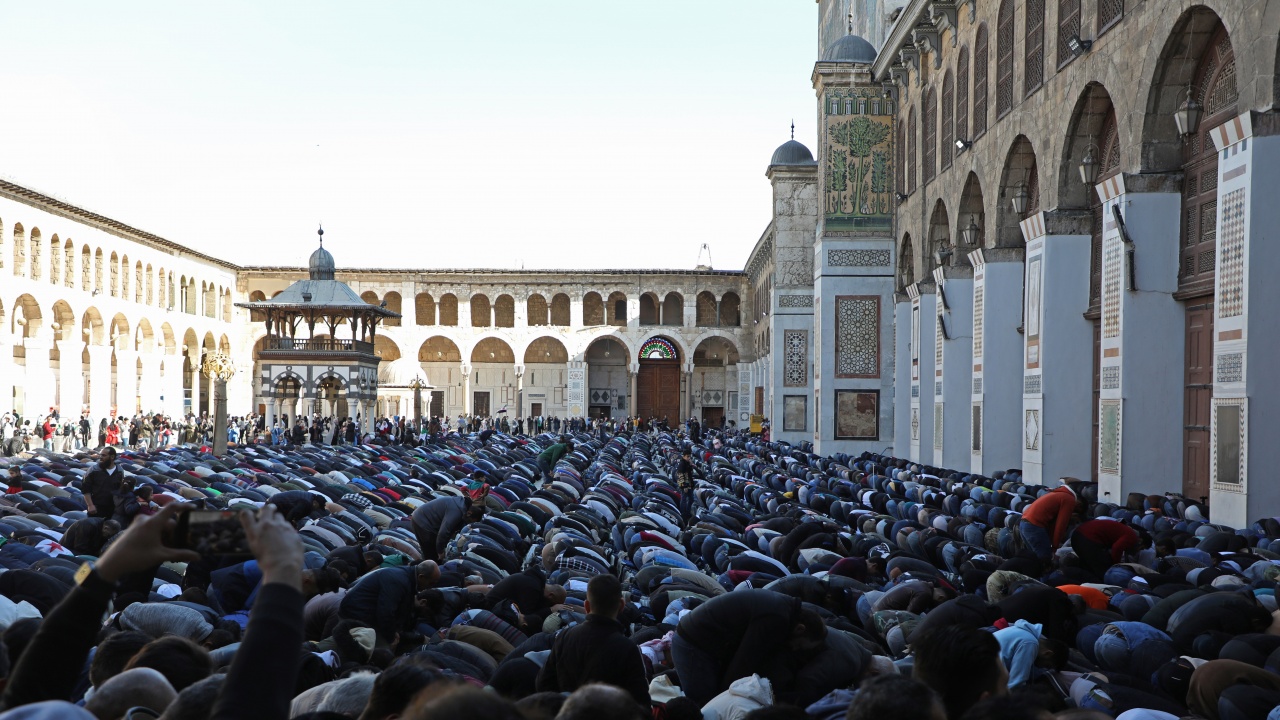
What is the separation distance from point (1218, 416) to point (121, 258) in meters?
35.8

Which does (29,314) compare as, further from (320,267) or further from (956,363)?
(956,363)

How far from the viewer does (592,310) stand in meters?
50.7

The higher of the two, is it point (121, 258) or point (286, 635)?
point (121, 258)

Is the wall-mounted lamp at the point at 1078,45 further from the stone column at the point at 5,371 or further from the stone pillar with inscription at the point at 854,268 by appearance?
the stone column at the point at 5,371

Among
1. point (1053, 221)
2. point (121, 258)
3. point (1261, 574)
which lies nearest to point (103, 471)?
point (1261, 574)

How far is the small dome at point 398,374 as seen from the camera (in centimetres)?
4119

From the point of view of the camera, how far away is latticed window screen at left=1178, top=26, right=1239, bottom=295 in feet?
37.0

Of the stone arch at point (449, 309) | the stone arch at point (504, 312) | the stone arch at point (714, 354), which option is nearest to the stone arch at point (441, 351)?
the stone arch at point (449, 309)

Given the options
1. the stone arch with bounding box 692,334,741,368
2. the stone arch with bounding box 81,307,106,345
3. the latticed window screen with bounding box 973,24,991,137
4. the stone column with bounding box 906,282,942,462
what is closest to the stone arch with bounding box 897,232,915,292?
the stone column with bounding box 906,282,942,462

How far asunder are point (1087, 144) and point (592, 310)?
37129 millimetres

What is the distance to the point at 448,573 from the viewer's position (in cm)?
801

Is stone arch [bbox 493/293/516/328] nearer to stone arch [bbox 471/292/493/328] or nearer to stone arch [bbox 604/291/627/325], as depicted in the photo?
stone arch [bbox 471/292/493/328]

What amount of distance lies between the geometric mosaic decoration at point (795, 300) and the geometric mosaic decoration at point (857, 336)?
7.50 meters

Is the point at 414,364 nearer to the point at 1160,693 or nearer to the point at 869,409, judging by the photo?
the point at 869,409
